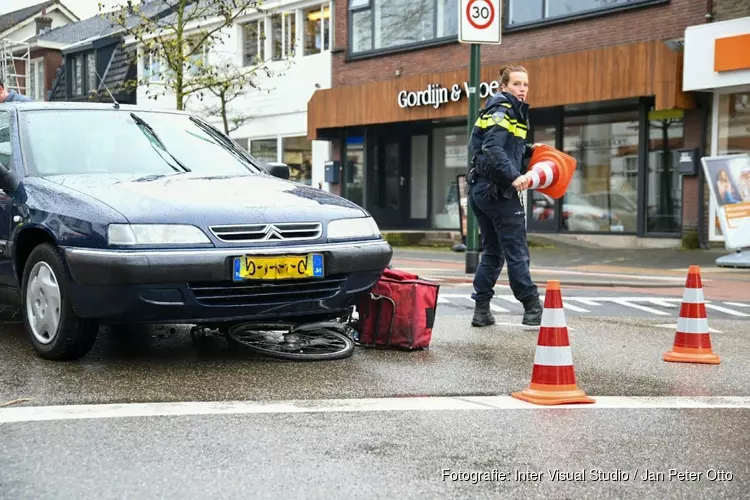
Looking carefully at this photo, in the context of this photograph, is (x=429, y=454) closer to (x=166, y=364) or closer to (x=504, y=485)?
(x=504, y=485)

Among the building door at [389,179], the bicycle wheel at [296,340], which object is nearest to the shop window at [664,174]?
the building door at [389,179]

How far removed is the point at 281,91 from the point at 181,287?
81.2 feet

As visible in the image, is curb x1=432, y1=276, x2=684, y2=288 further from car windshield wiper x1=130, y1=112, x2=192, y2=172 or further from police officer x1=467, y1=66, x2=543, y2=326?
car windshield wiper x1=130, y1=112, x2=192, y2=172

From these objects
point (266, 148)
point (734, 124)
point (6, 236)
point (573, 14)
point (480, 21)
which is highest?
point (573, 14)

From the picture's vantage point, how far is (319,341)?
6.07 meters

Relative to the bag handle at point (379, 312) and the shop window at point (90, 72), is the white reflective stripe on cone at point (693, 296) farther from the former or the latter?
the shop window at point (90, 72)

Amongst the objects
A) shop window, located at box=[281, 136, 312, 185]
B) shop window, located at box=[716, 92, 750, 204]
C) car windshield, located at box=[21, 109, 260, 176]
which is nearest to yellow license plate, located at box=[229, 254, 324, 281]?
car windshield, located at box=[21, 109, 260, 176]

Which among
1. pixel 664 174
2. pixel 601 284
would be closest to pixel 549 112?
pixel 664 174

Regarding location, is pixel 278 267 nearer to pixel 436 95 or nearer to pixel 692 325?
pixel 692 325

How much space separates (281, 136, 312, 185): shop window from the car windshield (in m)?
22.2

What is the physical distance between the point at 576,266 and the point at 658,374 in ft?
33.6

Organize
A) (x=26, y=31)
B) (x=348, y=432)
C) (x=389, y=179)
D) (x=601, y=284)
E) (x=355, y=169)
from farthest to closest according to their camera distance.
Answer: (x=26, y=31) → (x=355, y=169) → (x=389, y=179) → (x=601, y=284) → (x=348, y=432)

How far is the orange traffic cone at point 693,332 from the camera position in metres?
6.15

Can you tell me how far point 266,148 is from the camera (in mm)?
30453
